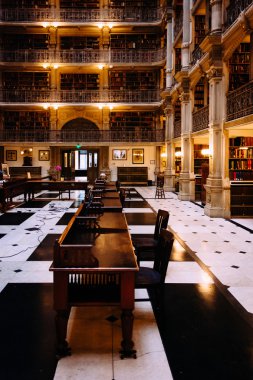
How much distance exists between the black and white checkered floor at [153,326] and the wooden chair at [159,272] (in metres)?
0.26

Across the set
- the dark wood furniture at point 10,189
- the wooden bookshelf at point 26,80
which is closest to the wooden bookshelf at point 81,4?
the wooden bookshelf at point 26,80

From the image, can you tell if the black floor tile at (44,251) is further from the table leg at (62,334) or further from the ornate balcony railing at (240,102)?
the ornate balcony railing at (240,102)

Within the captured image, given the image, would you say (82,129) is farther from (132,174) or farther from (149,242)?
(149,242)

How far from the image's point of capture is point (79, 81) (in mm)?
20781

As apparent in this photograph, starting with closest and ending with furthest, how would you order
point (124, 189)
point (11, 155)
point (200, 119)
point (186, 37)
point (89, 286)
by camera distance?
point (89, 286)
point (200, 119)
point (124, 189)
point (186, 37)
point (11, 155)

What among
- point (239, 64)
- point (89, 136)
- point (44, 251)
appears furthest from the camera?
point (89, 136)

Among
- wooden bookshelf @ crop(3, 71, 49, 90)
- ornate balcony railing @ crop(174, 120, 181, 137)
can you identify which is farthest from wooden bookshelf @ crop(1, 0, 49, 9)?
ornate balcony railing @ crop(174, 120, 181, 137)

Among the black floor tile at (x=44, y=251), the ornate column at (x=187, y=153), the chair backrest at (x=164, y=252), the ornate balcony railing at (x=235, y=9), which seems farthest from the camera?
the ornate column at (x=187, y=153)

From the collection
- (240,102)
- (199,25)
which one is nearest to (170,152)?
(199,25)

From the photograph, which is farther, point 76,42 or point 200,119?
point 76,42

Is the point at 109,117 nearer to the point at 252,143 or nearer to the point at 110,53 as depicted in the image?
the point at 110,53

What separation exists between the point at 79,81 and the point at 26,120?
150 inches

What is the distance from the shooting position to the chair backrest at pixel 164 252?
3230 millimetres

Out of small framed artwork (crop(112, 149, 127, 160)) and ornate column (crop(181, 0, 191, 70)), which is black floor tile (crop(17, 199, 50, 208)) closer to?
ornate column (crop(181, 0, 191, 70))
